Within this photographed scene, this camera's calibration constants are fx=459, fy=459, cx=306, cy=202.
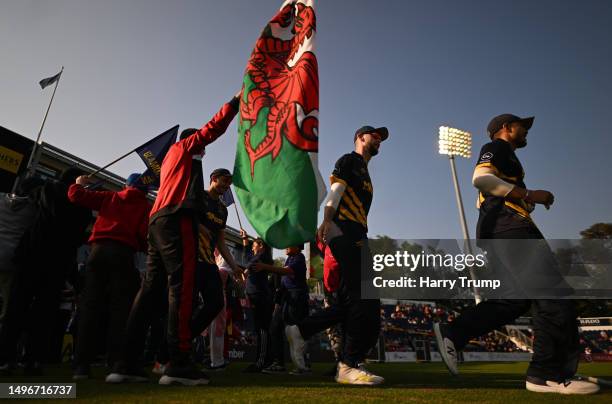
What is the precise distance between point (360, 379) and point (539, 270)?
166 centimetres

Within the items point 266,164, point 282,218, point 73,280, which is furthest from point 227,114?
point 73,280

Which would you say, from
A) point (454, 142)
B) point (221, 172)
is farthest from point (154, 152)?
point (454, 142)

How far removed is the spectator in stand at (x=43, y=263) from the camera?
15.3ft

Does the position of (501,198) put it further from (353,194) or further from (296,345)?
(296,345)

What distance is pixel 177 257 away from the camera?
3.43 metres

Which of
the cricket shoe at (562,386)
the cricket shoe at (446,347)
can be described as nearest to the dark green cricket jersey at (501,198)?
the cricket shoe at (446,347)

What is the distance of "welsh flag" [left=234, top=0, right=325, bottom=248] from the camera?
3705 mm

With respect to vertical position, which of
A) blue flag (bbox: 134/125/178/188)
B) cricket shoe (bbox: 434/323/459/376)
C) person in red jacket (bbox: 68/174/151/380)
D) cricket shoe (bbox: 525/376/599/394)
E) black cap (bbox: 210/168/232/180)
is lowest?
cricket shoe (bbox: 525/376/599/394)

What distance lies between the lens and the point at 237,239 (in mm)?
29688

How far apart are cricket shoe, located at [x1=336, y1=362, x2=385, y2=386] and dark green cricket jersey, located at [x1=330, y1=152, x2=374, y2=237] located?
1.15 m

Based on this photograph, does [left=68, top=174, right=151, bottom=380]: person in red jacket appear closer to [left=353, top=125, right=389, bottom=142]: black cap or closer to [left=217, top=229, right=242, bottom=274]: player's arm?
[left=217, top=229, right=242, bottom=274]: player's arm

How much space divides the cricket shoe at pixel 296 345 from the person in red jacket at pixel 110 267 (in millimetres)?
1830

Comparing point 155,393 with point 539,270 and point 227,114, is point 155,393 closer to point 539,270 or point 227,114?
point 227,114

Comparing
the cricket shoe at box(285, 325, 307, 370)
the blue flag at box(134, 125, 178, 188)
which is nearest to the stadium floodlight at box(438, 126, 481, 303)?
the blue flag at box(134, 125, 178, 188)
